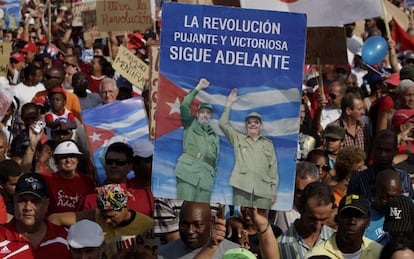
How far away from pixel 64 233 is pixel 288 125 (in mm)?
1773

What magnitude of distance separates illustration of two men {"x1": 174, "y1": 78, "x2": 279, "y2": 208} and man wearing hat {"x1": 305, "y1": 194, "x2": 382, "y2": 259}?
22.8 inches

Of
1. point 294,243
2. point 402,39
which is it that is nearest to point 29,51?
point 402,39

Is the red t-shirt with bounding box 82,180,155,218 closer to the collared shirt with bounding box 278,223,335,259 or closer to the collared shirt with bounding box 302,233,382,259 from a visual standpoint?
the collared shirt with bounding box 278,223,335,259

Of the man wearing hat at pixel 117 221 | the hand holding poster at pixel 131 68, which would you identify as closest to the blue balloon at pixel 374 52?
the hand holding poster at pixel 131 68

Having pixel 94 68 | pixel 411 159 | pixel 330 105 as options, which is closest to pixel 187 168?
pixel 411 159

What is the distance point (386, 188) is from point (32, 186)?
2267 mm

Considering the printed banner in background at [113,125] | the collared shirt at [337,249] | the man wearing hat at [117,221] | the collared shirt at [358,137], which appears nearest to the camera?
the collared shirt at [337,249]

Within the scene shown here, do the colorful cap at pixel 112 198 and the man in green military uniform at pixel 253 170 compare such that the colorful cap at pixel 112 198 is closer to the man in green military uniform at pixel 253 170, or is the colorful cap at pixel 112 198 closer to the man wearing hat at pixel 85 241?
the man wearing hat at pixel 85 241

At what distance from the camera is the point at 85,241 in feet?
20.9

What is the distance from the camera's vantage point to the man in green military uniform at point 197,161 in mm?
5848

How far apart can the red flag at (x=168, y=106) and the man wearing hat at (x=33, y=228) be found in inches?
50.3

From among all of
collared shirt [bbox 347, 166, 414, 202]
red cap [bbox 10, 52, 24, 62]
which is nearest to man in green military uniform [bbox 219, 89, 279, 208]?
collared shirt [bbox 347, 166, 414, 202]

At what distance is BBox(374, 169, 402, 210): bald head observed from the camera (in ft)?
23.7

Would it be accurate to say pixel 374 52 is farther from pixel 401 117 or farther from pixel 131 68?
pixel 401 117
